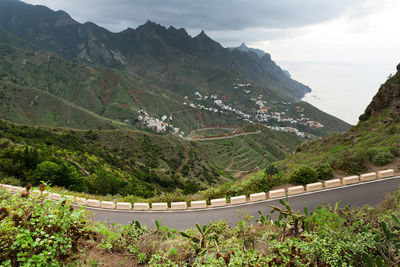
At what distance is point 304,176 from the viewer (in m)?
10.2

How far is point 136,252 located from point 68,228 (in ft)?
5.54

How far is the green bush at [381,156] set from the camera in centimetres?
1083

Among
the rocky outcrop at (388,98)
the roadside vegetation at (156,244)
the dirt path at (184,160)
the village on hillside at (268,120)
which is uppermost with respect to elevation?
the village on hillside at (268,120)

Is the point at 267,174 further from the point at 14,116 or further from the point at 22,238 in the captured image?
the point at 14,116

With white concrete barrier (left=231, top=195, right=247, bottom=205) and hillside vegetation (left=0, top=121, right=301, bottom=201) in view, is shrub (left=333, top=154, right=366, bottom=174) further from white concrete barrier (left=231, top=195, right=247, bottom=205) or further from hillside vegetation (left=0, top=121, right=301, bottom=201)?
hillside vegetation (left=0, top=121, right=301, bottom=201)

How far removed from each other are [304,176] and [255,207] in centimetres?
325

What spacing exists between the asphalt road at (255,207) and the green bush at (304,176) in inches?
33.7

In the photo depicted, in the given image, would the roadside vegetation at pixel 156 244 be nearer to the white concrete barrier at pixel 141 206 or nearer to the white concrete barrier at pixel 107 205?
the white concrete barrier at pixel 141 206

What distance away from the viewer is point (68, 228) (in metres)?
3.26

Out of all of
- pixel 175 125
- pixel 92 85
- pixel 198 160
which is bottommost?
pixel 198 160

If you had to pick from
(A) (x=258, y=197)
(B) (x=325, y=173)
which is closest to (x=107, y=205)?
(A) (x=258, y=197)

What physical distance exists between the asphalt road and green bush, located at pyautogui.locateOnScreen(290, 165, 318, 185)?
2.81ft

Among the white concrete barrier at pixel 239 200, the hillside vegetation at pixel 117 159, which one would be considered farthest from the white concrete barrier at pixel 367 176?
the hillside vegetation at pixel 117 159

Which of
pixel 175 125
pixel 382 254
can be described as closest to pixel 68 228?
pixel 382 254
